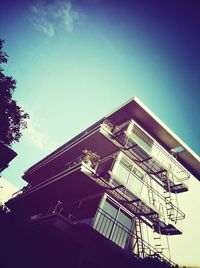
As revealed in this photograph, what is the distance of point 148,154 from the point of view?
17.2m

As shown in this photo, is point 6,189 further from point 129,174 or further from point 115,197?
point 115,197

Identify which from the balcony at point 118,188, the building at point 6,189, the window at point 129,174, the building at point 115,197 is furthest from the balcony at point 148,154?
the building at point 6,189

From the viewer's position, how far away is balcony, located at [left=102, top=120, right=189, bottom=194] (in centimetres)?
1698

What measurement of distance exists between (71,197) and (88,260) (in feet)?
16.7

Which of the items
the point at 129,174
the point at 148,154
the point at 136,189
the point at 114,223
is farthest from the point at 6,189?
the point at 114,223

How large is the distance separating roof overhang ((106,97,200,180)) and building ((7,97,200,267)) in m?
0.08

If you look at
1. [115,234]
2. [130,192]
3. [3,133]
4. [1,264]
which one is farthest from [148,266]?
[3,133]

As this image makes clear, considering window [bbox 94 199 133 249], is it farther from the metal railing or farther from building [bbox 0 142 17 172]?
building [bbox 0 142 17 172]

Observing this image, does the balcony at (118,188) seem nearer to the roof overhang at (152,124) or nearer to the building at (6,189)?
the roof overhang at (152,124)

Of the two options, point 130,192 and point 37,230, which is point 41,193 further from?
point 130,192

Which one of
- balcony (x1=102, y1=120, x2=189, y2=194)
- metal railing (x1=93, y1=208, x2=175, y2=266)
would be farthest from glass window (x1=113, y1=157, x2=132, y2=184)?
metal railing (x1=93, y1=208, x2=175, y2=266)

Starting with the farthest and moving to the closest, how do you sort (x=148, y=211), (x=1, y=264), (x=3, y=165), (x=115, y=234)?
(x=3, y=165), (x=148, y=211), (x=115, y=234), (x=1, y=264)

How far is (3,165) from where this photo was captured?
18328 millimetres

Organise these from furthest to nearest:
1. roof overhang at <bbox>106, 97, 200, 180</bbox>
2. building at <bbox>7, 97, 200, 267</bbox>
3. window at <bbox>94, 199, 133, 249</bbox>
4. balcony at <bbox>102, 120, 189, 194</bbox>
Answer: roof overhang at <bbox>106, 97, 200, 180</bbox> < balcony at <bbox>102, 120, 189, 194</bbox> < window at <bbox>94, 199, 133, 249</bbox> < building at <bbox>7, 97, 200, 267</bbox>
